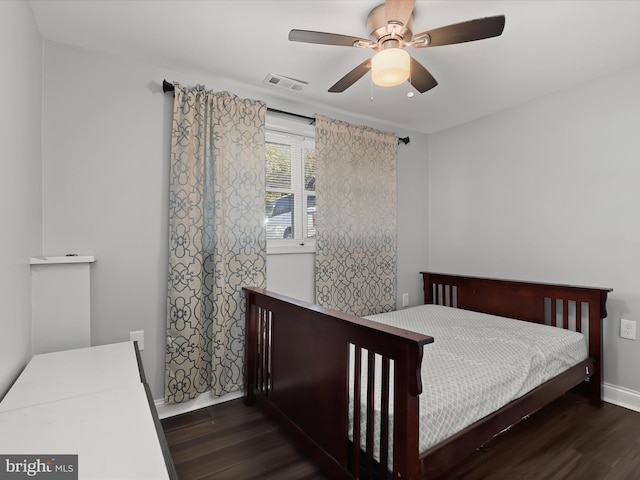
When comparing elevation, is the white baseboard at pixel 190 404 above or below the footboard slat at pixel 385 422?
below

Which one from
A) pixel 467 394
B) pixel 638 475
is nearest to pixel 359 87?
pixel 467 394

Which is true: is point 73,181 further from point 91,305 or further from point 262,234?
point 262,234

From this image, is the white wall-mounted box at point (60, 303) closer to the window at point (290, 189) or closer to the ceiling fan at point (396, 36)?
the window at point (290, 189)

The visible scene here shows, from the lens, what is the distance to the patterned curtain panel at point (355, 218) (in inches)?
109

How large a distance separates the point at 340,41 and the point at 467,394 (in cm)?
173

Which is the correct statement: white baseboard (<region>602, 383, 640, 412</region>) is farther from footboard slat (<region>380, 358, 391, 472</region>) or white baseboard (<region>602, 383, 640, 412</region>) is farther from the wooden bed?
footboard slat (<region>380, 358, 391, 472</region>)

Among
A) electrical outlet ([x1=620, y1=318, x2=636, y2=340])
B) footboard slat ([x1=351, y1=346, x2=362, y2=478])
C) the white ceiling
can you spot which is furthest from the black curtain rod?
electrical outlet ([x1=620, y1=318, x2=636, y2=340])

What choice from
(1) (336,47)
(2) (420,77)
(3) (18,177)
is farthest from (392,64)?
(3) (18,177)

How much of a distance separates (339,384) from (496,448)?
1.09 metres

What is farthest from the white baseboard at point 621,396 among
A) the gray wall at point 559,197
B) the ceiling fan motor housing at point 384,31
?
the ceiling fan motor housing at point 384,31

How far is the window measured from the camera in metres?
2.67

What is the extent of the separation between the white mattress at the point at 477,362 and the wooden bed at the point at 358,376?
7 cm

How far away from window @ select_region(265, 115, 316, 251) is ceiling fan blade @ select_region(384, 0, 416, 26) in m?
1.35

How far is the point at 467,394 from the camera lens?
1470 mm
